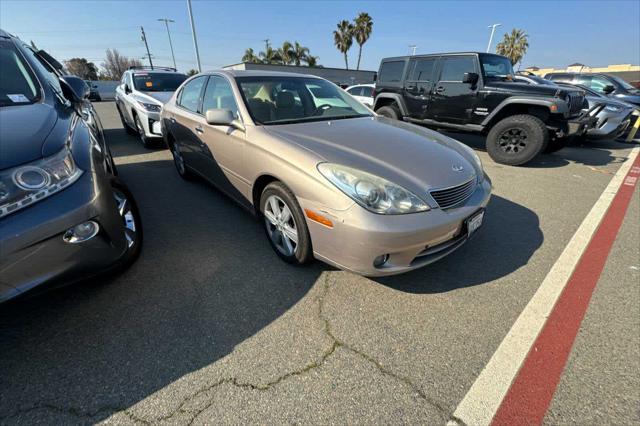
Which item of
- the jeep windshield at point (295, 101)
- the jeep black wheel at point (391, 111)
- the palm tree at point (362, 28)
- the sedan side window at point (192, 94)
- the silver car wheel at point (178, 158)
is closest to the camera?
the jeep windshield at point (295, 101)

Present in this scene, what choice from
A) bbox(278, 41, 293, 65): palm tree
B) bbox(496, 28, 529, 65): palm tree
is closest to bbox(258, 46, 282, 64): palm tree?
bbox(278, 41, 293, 65): palm tree

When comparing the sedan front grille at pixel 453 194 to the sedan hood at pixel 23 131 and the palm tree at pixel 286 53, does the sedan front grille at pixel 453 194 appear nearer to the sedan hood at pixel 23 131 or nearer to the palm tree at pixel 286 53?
the sedan hood at pixel 23 131

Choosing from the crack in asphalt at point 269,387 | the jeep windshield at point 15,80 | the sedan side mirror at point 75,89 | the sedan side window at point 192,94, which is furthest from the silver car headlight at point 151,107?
the crack in asphalt at point 269,387

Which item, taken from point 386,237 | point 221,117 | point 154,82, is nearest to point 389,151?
point 386,237

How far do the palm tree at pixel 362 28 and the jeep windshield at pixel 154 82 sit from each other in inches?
1662

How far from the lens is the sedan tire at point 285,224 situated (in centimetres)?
205

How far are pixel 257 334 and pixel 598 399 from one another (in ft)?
5.97

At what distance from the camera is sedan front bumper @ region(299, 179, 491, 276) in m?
1.69

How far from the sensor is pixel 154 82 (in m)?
6.14

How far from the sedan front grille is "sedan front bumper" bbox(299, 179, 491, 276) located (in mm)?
47

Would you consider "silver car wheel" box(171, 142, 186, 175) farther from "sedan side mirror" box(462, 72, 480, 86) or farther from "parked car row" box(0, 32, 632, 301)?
"sedan side mirror" box(462, 72, 480, 86)

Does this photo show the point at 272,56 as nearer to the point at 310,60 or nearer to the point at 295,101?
the point at 310,60

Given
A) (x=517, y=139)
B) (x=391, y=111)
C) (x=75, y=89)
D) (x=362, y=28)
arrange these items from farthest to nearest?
(x=362, y=28) < (x=391, y=111) < (x=517, y=139) < (x=75, y=89)

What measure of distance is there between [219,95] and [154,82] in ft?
14.3
